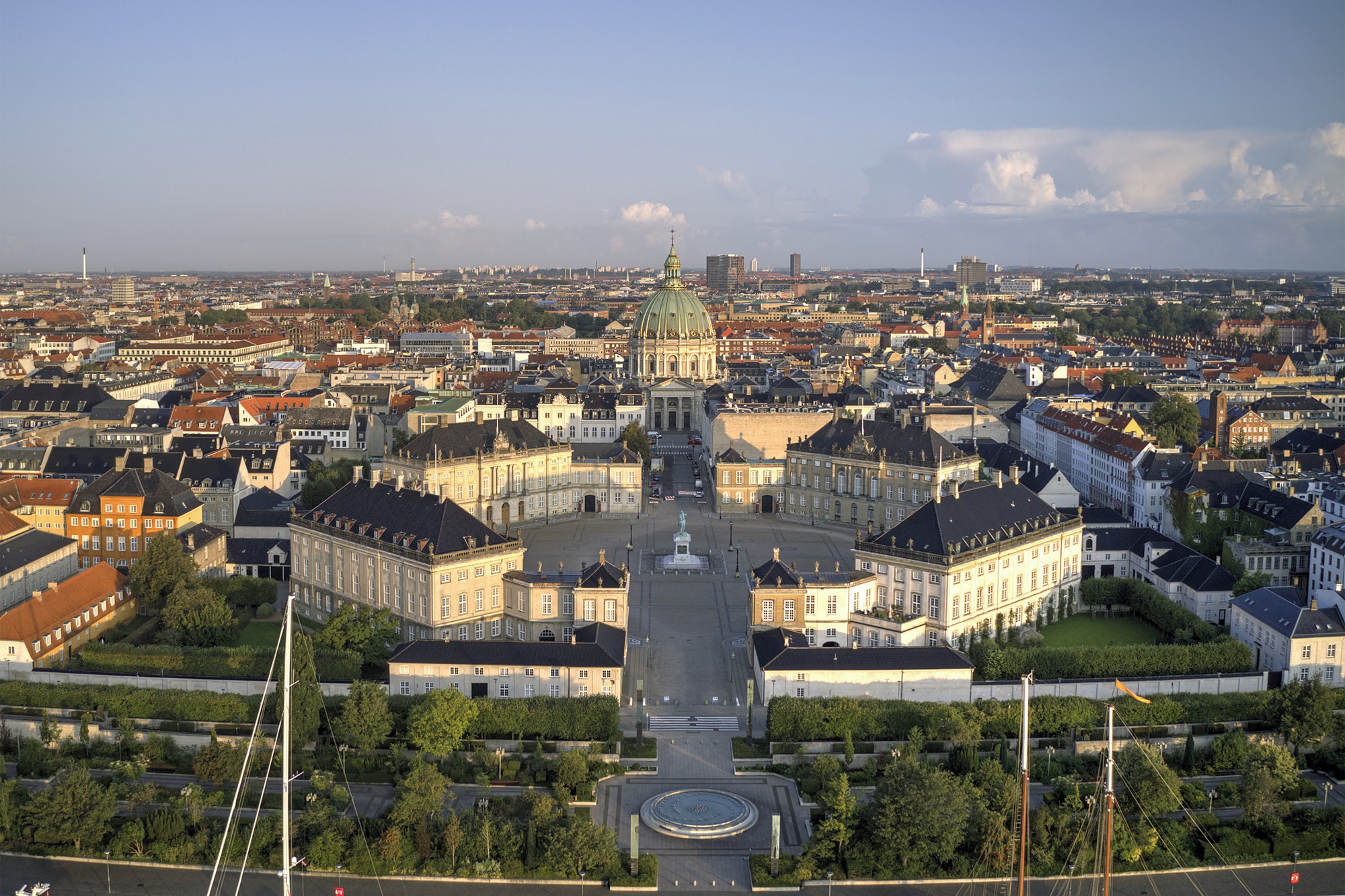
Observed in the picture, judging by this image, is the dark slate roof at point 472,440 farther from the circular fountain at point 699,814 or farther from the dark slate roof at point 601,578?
the circular fountain at point 699,814

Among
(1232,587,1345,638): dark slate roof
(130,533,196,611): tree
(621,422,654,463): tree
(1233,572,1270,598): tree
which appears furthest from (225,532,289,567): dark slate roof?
(1233,572,1270,598): tree

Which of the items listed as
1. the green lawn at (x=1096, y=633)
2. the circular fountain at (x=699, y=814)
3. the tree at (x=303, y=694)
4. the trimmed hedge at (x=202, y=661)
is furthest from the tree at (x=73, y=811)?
the green lawn at (x=1096, y=633)

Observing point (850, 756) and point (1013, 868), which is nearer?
point (1013, 868)

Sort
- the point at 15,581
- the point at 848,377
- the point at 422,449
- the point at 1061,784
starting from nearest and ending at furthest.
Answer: the point at 1061,784, the point at 15,581, the point at 422,449, the point at 848,377

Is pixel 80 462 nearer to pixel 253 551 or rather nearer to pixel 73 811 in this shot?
pixel 253 551

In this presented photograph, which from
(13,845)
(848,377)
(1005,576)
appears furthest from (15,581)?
(848,377)

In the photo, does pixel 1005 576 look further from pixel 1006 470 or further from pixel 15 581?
pixel 15 581

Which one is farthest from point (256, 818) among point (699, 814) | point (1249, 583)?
point (1249, 583)
